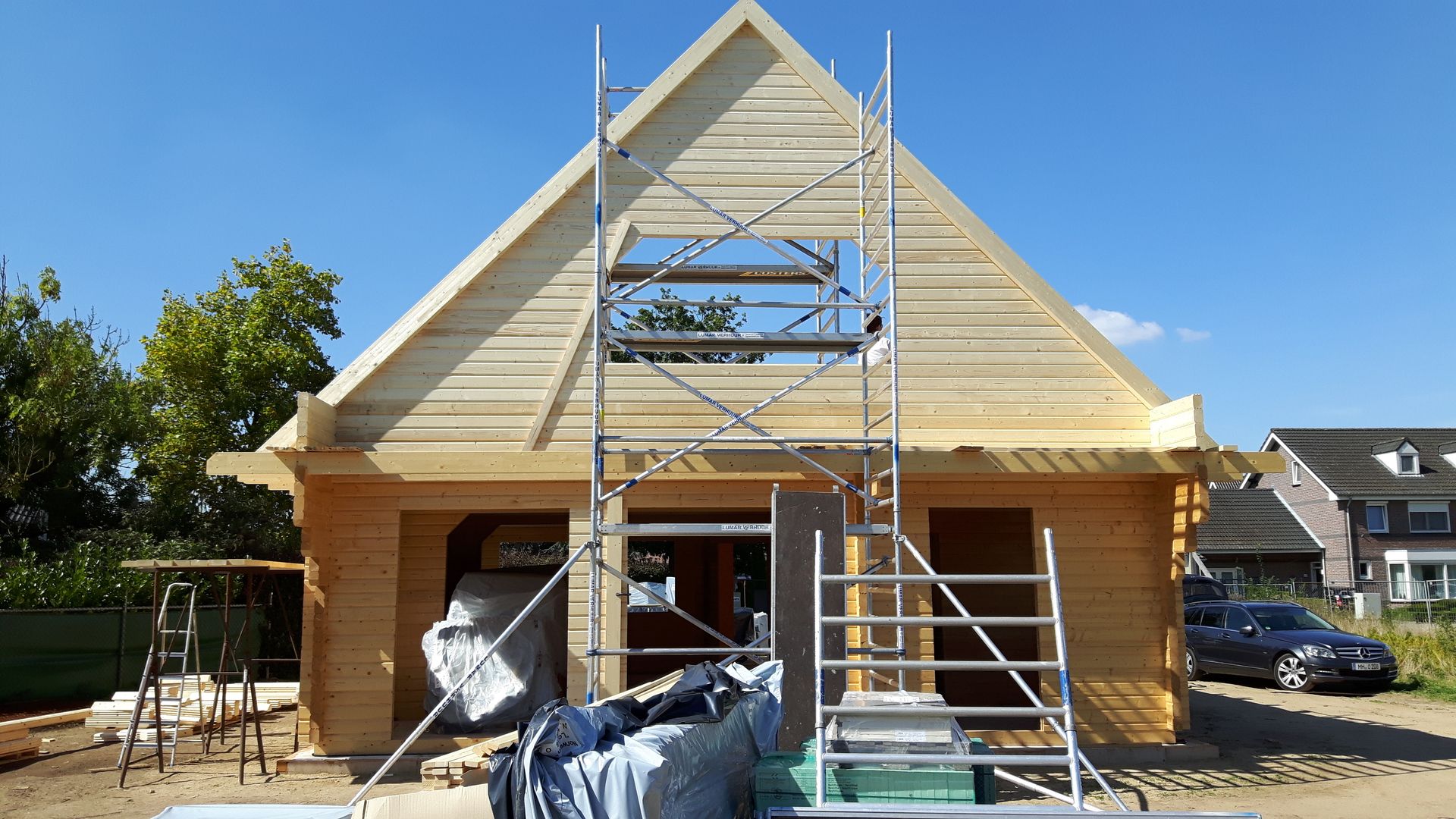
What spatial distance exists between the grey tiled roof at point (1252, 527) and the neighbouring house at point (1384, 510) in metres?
0.79

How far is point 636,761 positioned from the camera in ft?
15.2

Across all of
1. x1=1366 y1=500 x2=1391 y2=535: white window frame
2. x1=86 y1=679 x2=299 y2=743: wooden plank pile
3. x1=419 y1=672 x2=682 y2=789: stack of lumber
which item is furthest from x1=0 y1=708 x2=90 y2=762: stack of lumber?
x1=1366 y1=500 x2=1391 y2=535: white window frame

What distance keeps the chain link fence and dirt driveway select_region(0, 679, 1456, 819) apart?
12.4 meters

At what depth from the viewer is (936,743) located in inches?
188

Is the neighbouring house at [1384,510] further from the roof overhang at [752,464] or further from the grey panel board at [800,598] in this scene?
→ the grey panel board at [800,598]

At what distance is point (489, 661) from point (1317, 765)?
8.38 metres

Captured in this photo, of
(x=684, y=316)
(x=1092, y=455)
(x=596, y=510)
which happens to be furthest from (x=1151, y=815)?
(x=684, y=316)

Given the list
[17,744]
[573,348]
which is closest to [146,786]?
[17,744]

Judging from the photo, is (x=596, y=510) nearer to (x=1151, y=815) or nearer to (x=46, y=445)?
(x=1151, y=815)

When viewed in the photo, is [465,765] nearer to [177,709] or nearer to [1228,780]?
[177,709]

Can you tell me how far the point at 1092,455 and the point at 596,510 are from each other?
4.65 meters

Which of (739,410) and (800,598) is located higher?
(739,410)

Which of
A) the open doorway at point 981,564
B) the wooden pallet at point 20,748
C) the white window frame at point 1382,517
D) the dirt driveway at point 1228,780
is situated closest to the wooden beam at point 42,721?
the wooden pallet at point 20,748

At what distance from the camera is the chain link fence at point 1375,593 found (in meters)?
24.6
